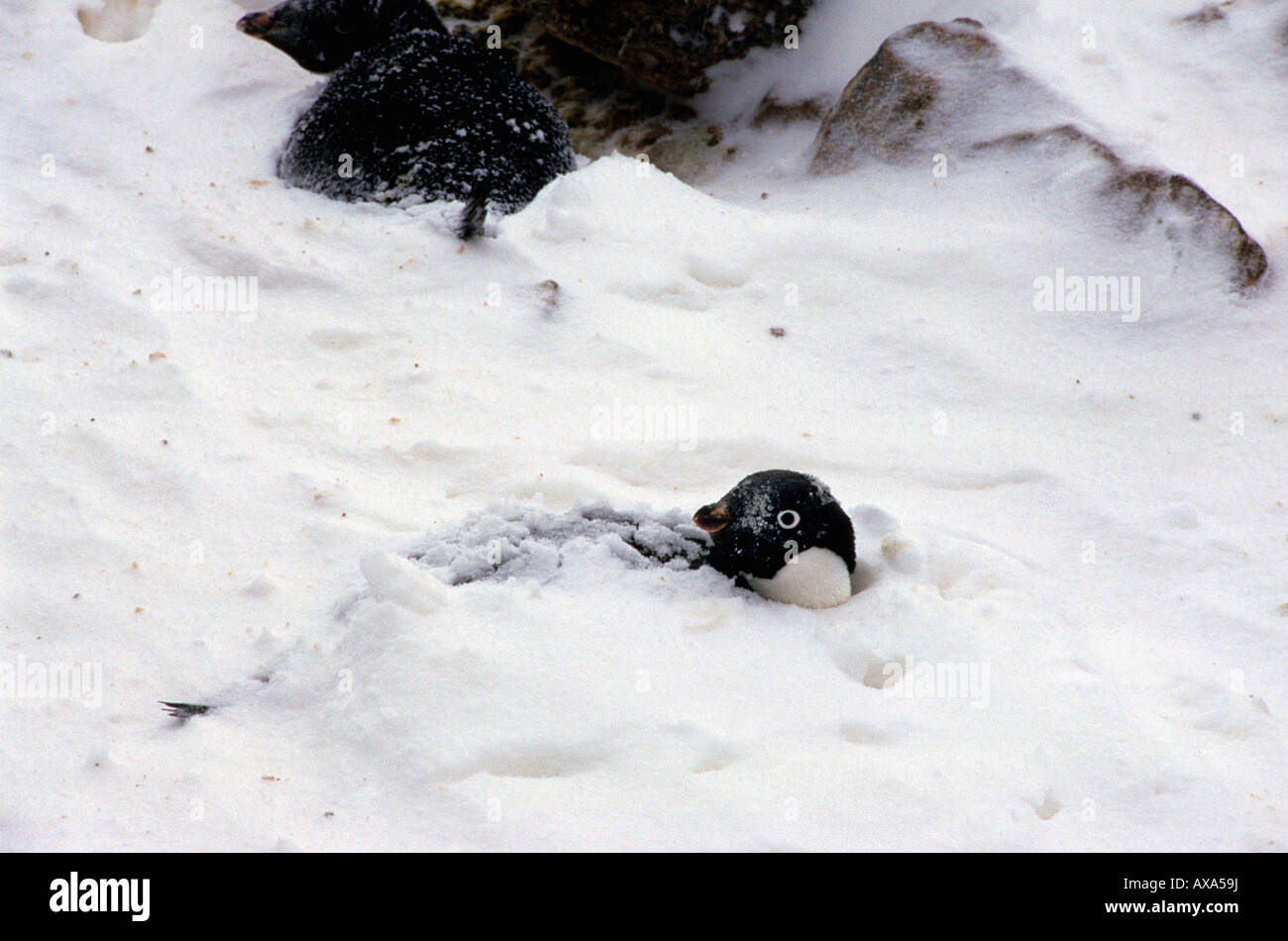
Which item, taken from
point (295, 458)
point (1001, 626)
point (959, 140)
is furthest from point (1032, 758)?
point (959, 140)

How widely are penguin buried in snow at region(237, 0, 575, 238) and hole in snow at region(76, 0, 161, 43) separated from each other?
720mm

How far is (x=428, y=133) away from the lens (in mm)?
3918

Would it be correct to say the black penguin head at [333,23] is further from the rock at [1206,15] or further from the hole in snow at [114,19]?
the rock at [1206,15]

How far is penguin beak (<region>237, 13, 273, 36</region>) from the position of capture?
4363mm

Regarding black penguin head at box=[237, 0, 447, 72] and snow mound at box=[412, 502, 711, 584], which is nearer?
snow mound at box=[412, 502, 711, 584]

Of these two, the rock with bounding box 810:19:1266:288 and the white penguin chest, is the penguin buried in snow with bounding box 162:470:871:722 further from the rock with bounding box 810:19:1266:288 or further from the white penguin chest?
the rock with bounding box 810:19:1266:288

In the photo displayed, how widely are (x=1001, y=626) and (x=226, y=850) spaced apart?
1.48 meters

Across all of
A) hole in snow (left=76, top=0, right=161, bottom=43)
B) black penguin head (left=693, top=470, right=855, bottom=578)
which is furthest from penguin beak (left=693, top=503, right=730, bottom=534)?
hole in snow (left=76, top=0, right=161, bottom=43)

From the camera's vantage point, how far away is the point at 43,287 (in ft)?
10.4

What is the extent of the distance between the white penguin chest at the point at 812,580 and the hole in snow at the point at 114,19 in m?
3.95

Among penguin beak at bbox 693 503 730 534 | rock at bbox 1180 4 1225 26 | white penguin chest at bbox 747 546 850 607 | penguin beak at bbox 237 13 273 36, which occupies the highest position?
rock at bbox 1180 4 1225 26

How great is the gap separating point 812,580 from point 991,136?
2228 mm

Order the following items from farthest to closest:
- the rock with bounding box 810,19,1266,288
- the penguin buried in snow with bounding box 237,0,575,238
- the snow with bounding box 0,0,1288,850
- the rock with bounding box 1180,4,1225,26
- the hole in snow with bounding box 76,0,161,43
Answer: the hole in snow with bounding box 76,0,161,43
the rock with bounding box 1180,4,1225,26
the penguin buried in snow with bounding box 237,0,575,238
the rock with bounding box 810,19,1266,288
the snow with bounding box 0,0,1288,850

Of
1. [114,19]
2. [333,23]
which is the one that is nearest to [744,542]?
[333,23]
